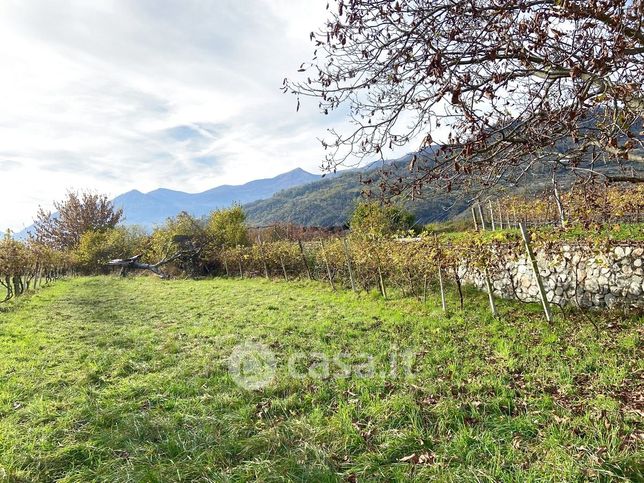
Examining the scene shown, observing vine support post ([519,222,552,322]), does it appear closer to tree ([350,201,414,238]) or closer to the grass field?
the grass field

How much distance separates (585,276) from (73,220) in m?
47.5

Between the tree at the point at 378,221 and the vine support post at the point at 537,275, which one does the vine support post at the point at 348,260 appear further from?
the vine support post at the point at 537,275

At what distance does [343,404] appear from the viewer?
4.19 meters

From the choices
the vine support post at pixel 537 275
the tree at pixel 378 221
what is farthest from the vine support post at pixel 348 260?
the vine support post at pixel 537 275

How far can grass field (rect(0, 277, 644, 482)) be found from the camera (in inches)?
124

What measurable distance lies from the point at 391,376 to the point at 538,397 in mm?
1636

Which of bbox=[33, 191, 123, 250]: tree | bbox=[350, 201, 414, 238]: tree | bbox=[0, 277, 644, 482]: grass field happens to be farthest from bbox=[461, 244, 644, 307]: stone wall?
bbox=[33, 191, 123, 250]: tree

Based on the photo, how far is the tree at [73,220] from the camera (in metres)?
41.5

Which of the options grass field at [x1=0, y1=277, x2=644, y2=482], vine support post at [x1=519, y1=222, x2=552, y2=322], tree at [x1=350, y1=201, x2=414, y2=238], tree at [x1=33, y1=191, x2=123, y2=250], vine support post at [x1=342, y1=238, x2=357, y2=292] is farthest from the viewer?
tree at [x1=33, y1=191, x2=123, y2=250]

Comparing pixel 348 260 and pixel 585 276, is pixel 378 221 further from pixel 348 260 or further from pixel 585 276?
pixel 585 276

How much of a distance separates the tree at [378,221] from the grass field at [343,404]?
19.7 ft

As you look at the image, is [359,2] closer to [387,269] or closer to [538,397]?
[538,397]

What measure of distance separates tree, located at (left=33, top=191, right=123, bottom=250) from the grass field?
129 feet

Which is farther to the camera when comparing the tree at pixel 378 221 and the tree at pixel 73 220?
the tree at pixel 73 220
